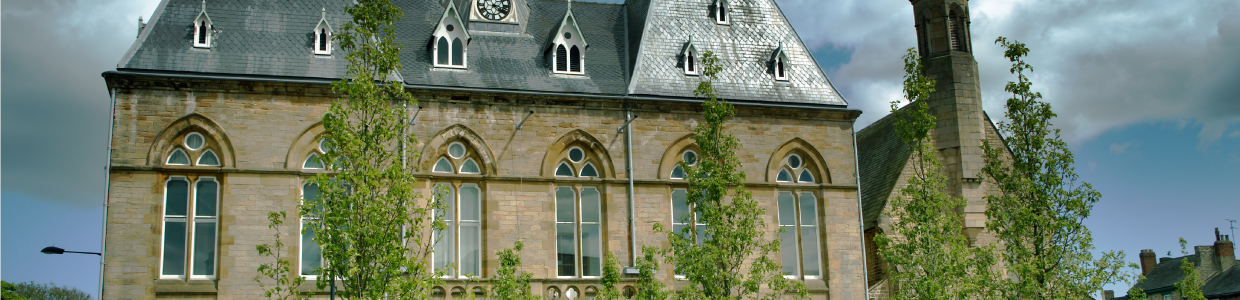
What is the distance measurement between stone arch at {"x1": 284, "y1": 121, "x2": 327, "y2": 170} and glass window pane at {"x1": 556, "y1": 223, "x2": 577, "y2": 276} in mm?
6143

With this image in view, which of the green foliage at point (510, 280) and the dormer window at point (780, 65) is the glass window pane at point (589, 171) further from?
the dormer window at point (780, 65)

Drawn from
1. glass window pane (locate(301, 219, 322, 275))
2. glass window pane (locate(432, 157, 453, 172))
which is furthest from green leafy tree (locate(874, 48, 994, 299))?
glass window pane (locate(301, 219, 322, 275))

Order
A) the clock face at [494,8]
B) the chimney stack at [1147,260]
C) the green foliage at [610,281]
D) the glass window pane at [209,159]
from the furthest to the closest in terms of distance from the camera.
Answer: the chimney stack at [1147,260] < the clock face at [494,8] < the glass window pane at [209,159] < the green foliage at [610,281]

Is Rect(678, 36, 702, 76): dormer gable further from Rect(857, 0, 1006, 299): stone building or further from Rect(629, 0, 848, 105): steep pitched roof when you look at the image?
Rect(857, 0, 1006, 299): stone building

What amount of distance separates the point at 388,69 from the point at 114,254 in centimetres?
830

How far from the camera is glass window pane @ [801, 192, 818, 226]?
A: 27953 mm

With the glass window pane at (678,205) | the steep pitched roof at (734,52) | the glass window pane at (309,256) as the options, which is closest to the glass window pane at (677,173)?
the glass window pane at (678,205)

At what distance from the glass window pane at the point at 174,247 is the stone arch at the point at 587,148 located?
8687mm

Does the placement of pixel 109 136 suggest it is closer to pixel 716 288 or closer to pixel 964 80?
pixel 716 288

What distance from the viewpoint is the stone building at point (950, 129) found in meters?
29.8

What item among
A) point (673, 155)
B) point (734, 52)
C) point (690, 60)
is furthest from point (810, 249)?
point (690, 60)

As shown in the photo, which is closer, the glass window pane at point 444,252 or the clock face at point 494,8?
the glass window pane at point 444,252

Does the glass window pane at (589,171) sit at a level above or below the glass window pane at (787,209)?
above

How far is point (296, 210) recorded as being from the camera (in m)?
23.8
